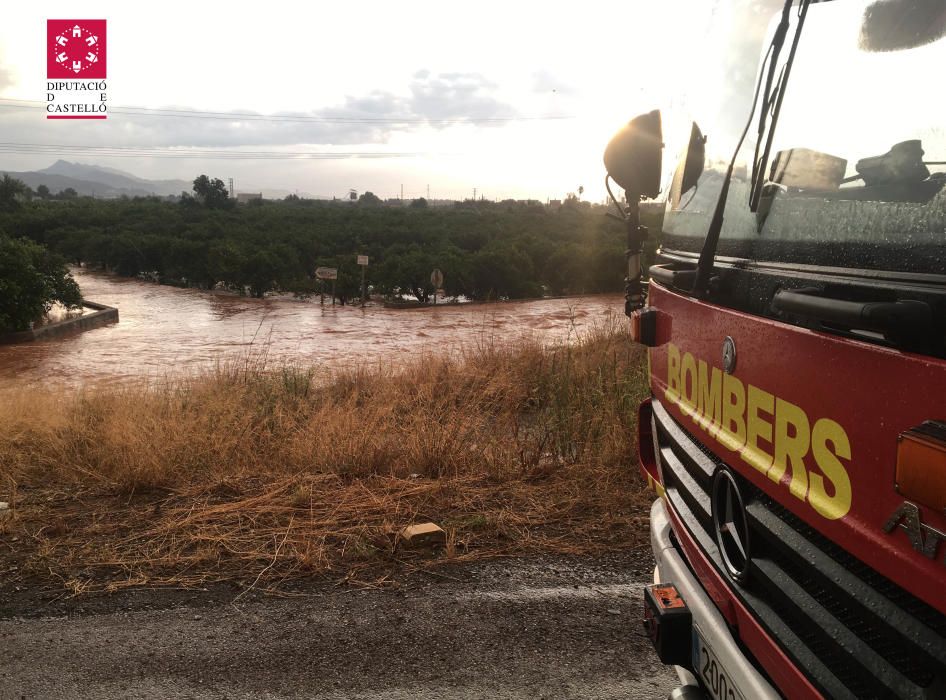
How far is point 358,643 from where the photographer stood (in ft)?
9.37

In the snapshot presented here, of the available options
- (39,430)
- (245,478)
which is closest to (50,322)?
(39,430)

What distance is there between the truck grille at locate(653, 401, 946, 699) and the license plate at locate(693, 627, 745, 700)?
0.18m

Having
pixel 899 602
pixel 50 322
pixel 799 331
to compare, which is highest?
pixel 799 331

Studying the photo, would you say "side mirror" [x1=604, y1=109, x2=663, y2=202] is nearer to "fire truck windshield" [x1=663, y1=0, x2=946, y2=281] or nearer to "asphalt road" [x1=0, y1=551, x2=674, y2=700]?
"fire truck windshield" [x1=663, y1=0, x2=946, y2=281]

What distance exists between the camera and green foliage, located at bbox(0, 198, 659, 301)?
35.9 meters

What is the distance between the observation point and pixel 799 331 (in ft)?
4.74

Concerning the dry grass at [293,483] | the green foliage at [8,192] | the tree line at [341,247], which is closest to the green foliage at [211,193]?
the tree line at [341,247]

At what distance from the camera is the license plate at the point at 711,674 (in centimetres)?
169

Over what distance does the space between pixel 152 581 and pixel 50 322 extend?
25462 millimetres

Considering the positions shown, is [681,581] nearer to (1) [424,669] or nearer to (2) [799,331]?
(2) [799,331]

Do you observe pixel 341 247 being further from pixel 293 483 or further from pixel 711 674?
pixel 711 674

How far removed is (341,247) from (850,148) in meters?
48.8

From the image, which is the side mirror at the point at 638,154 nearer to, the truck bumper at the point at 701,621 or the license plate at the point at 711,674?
the truck bumper at the point at 701,621

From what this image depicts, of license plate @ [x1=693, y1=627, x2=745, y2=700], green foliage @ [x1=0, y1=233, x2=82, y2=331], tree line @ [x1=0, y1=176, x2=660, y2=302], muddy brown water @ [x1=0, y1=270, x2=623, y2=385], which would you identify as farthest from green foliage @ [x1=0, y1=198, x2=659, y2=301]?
license plate @ [x1=693, y1=627, x2=745, y2=700]
